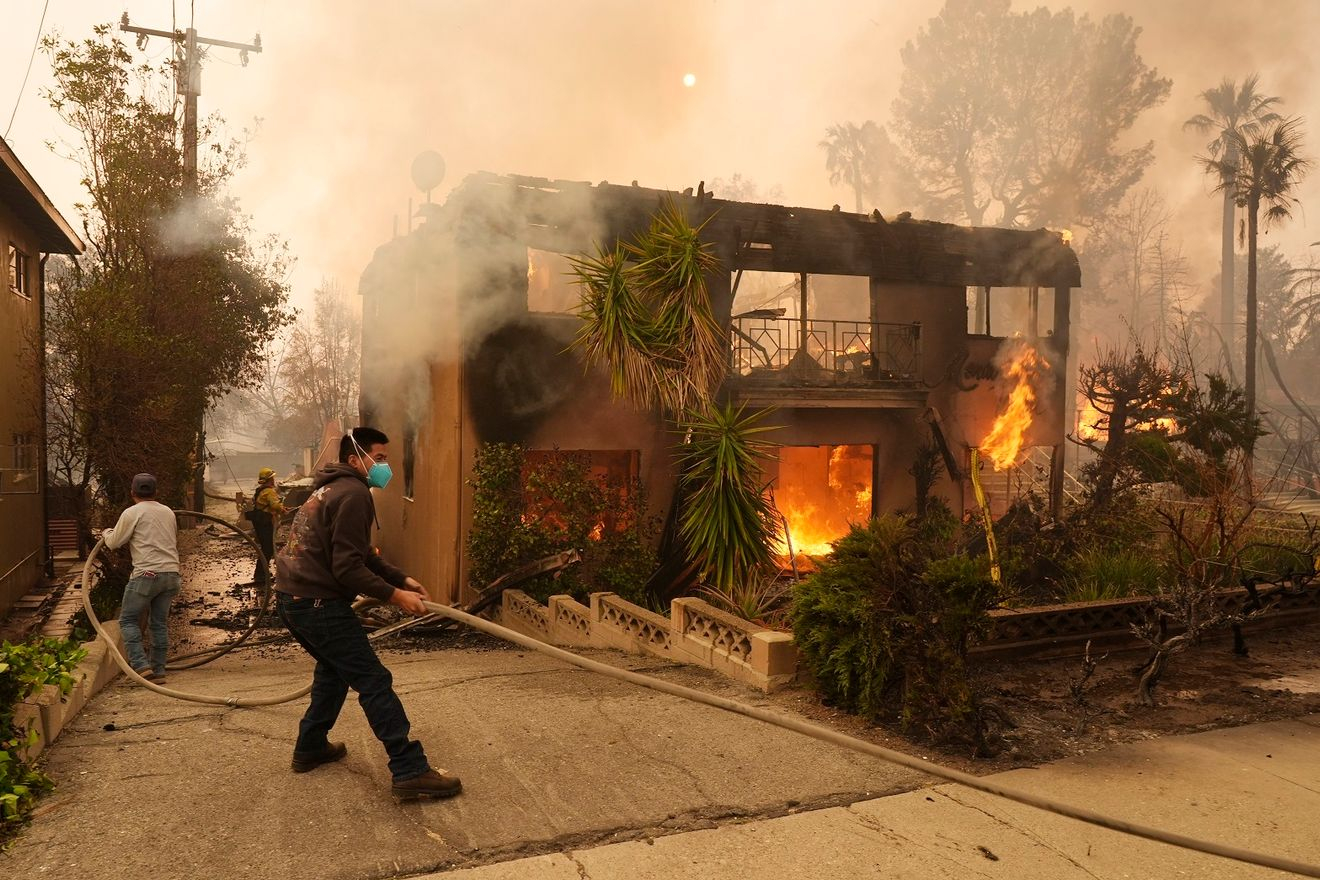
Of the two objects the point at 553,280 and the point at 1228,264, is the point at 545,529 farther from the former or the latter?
the point at 1228,264

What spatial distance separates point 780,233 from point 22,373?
10.7 meters

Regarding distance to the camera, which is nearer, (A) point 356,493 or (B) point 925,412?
(A) point 356,493

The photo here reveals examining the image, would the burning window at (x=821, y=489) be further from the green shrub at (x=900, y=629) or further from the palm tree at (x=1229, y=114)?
the palm tree at (x=1229, y=114)

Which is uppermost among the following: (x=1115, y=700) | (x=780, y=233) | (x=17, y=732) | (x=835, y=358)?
(x=780, y=233)

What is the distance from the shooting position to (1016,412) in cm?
1546

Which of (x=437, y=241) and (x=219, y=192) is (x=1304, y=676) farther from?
(x=219, y=192)

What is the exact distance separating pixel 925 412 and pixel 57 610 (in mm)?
12352

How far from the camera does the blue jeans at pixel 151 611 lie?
6781 millimetres

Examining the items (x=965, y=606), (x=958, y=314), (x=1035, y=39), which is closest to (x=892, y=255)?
(x=958, y=314)

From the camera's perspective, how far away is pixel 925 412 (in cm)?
1466

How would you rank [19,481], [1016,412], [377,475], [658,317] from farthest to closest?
[1016,412], [19,481], [658,317], [377,475]

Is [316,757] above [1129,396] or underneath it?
underneath

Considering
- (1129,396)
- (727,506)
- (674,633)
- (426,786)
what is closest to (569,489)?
(727,506)

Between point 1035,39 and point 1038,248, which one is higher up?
point 1035,39
